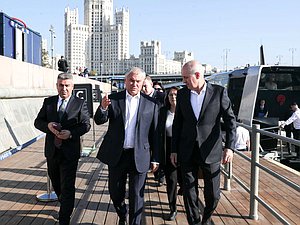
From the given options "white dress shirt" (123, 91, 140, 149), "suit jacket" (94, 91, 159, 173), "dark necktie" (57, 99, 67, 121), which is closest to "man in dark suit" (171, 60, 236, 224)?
"suit jacket" (94, 91, 159, 173)

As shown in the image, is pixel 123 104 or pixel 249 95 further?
pixel 249 95

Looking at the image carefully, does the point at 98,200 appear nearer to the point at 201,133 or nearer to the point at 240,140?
the point at 201,133

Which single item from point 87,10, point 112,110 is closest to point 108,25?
point 87,10

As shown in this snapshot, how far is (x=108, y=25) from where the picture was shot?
138 metres

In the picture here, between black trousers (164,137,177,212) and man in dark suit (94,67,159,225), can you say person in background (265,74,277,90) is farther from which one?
man in dark suit (94,67,159,225)

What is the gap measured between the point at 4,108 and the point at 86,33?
119m

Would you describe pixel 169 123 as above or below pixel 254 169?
above

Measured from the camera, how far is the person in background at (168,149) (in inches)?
186

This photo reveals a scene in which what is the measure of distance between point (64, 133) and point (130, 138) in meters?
0.70

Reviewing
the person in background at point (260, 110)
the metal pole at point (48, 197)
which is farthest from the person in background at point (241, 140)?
the metal pole at point (48, 197)

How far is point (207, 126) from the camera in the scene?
3.90 m

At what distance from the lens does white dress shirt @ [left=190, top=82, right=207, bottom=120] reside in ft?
12.9

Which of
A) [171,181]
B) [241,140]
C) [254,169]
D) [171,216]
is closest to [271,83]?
[241,140]

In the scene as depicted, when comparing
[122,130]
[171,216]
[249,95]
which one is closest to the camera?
[122,130]
